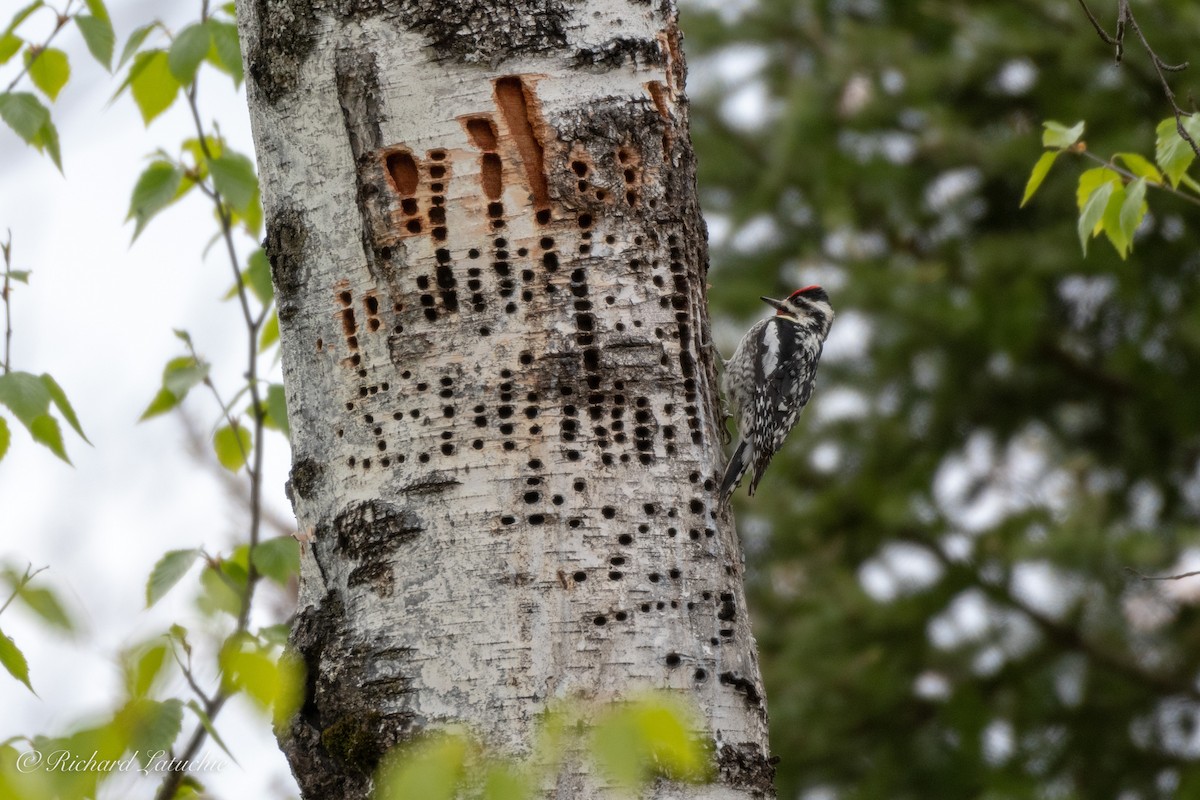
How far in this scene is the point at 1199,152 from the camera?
2.15m

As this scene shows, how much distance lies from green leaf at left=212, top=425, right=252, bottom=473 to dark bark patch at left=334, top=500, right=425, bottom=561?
1.04m

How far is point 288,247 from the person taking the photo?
207 cm

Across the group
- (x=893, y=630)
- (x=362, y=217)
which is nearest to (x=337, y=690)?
(x=362, y=217)

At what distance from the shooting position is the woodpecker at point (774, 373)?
4426mm

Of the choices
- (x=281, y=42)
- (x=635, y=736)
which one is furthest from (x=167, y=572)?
(x=635, y=736)

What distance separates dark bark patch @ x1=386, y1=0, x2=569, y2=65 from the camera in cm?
200

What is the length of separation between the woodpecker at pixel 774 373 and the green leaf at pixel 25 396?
2377mm

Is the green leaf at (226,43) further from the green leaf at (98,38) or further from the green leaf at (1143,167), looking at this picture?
the green leaf at (1143,167)

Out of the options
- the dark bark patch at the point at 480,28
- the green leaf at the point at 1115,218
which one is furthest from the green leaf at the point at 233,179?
the green leaf at the point at 1115,218

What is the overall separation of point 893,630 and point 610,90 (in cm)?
406

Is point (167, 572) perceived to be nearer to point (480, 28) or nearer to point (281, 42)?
point (281, 42)

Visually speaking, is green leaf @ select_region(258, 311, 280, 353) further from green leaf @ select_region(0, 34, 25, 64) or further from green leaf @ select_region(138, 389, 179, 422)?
green leaf @ select_region(0, 34, 25, 64)

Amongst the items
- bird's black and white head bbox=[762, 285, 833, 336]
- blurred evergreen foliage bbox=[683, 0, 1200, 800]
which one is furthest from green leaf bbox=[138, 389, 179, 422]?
blurred evergreen foliage bbox=[683, 0, 1200, 800]

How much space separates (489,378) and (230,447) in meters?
1.21
